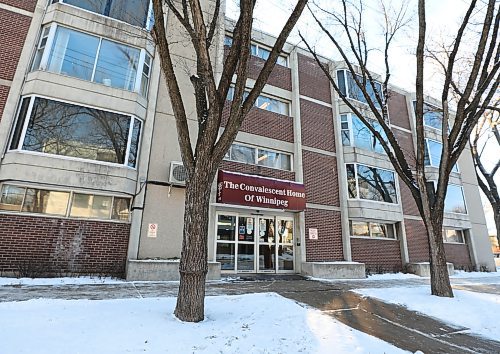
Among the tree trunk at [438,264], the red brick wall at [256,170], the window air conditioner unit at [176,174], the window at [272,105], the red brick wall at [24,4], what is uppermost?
the red brick wall at [24,4]

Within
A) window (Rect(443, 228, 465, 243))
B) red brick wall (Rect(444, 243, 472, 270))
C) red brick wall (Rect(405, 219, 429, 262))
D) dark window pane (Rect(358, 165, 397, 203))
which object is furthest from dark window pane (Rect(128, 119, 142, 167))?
window (Rect(443, 228, 465, 243))

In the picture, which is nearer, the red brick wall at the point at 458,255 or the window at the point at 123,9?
the window at the point at 123,9

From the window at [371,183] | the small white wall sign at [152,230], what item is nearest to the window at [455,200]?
the window at [371,183]

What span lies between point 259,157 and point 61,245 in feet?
25.7

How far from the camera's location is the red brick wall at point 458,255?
1655 centimetres

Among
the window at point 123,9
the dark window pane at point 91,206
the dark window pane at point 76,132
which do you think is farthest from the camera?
the window at point 123,9

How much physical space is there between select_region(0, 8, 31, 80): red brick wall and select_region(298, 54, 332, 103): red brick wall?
1134 cm

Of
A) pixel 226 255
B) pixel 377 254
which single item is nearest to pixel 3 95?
pixel 226 255

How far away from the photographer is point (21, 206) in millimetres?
8312

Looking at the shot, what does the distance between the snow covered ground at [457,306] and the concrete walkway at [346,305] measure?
344 mm

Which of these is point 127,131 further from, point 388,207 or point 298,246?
point 388,207

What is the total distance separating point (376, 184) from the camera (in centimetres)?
1481

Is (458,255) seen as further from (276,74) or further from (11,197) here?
(11,197)

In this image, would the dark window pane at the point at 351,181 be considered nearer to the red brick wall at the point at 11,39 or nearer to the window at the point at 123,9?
the window at the point at 123,9
